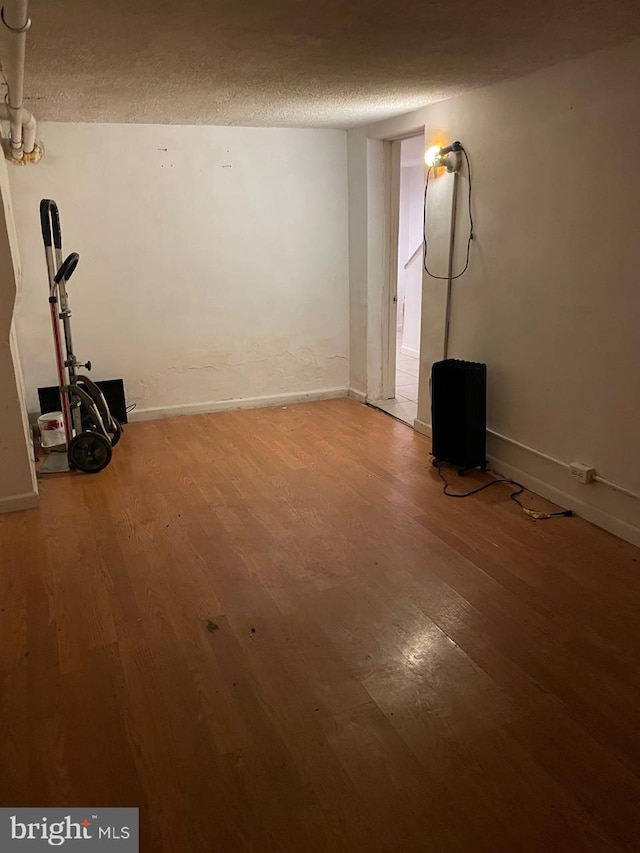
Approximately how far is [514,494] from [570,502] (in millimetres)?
332

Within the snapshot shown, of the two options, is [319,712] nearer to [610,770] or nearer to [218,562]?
[610,770]

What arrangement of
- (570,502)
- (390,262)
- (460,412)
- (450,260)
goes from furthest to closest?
(390,262)
(450,260)
(460,412)
(570,502)

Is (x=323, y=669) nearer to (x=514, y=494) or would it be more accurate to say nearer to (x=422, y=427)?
(x=514, y=494)

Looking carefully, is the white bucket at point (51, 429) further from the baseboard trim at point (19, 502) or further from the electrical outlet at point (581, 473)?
the electrical outlet at point (581, 473)

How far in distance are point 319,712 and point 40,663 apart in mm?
1036

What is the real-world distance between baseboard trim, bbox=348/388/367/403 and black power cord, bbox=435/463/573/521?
1635 millimetres

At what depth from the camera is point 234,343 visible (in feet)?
17.1

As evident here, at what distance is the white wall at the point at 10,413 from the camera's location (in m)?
3.11

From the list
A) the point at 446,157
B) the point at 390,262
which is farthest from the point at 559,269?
the point at 390,262

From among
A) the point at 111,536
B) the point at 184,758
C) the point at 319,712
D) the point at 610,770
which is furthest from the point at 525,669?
the point at 111,536

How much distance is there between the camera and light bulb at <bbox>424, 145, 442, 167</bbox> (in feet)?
13.0

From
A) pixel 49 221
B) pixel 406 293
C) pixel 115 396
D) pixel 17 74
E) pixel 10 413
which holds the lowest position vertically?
pixel 115 396

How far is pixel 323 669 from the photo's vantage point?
7.00 ft

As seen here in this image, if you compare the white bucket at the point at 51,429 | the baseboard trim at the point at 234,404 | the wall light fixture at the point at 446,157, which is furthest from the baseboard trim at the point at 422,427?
the white bucket at the point at 51,429
